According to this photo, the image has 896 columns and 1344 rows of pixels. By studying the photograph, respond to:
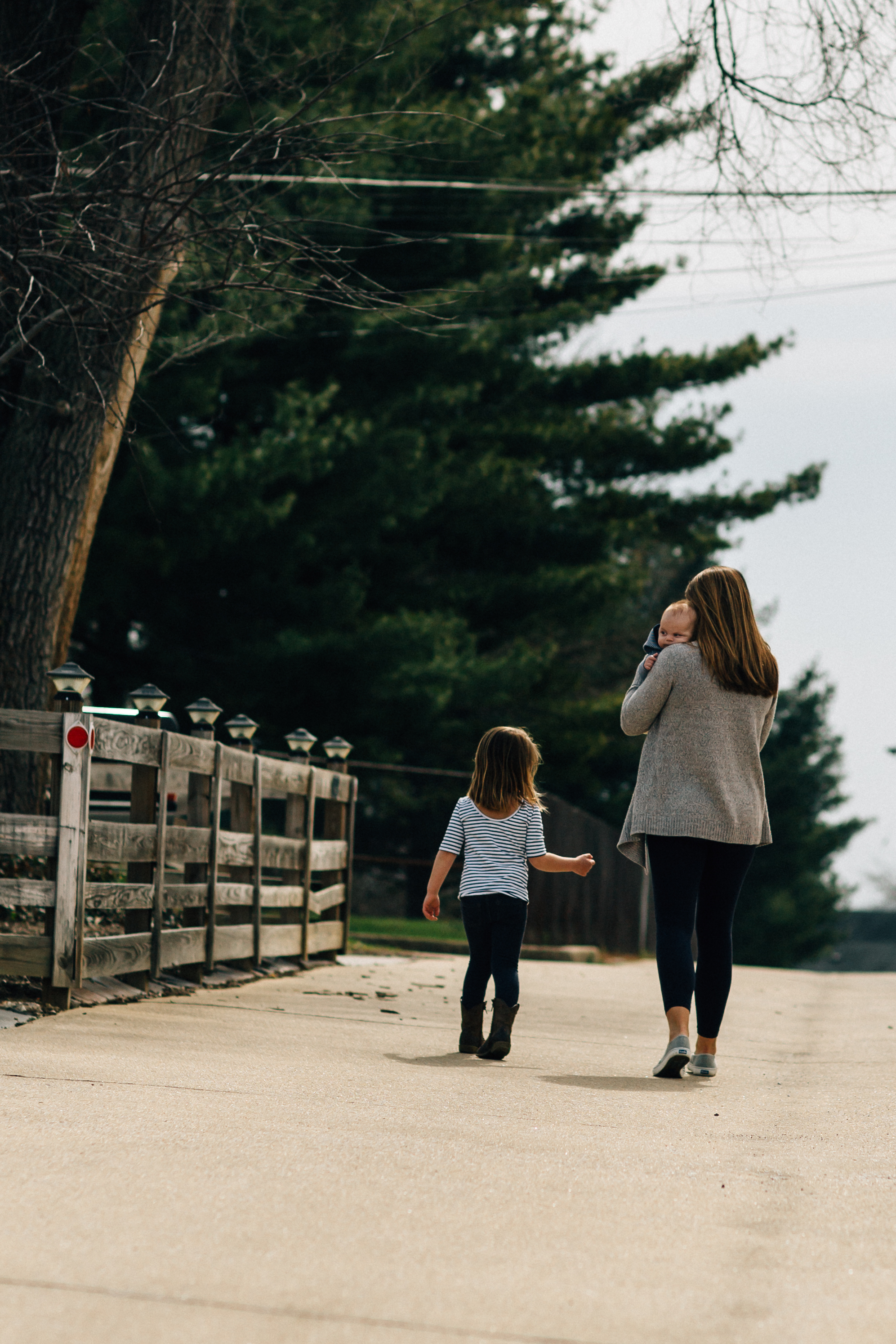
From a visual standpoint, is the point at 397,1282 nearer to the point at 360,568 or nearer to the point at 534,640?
the point at 360,568

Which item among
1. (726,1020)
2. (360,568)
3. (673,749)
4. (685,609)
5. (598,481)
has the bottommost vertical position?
(726,1020)

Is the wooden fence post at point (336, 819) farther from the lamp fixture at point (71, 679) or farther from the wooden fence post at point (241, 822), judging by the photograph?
the lamp fixture at point (71, 679)

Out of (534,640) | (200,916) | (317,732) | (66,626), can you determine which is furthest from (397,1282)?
(534,640)

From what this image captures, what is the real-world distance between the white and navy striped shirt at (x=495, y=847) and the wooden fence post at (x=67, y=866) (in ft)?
4.93

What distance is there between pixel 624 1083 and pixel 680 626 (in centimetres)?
159

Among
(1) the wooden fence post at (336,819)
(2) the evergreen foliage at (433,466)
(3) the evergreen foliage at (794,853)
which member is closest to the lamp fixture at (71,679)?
(1) the wooden fence post at (336,819)

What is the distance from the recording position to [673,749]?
16.9 feet

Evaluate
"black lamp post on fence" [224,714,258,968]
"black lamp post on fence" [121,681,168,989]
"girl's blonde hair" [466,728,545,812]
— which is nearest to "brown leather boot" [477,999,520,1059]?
"girl's blonde hair" [466,728,545,812]

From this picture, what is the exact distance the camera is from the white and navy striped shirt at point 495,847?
18.5 feet

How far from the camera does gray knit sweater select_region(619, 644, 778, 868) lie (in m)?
5.05

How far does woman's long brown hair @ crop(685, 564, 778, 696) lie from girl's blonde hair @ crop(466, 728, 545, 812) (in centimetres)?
86

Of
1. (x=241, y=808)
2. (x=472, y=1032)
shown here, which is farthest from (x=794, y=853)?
(x=472, y=1032)

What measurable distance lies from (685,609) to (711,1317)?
326cm

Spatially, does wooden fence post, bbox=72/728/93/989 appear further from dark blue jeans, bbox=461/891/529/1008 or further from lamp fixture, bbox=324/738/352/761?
lamp fixture, bbox=324/738/352/761
